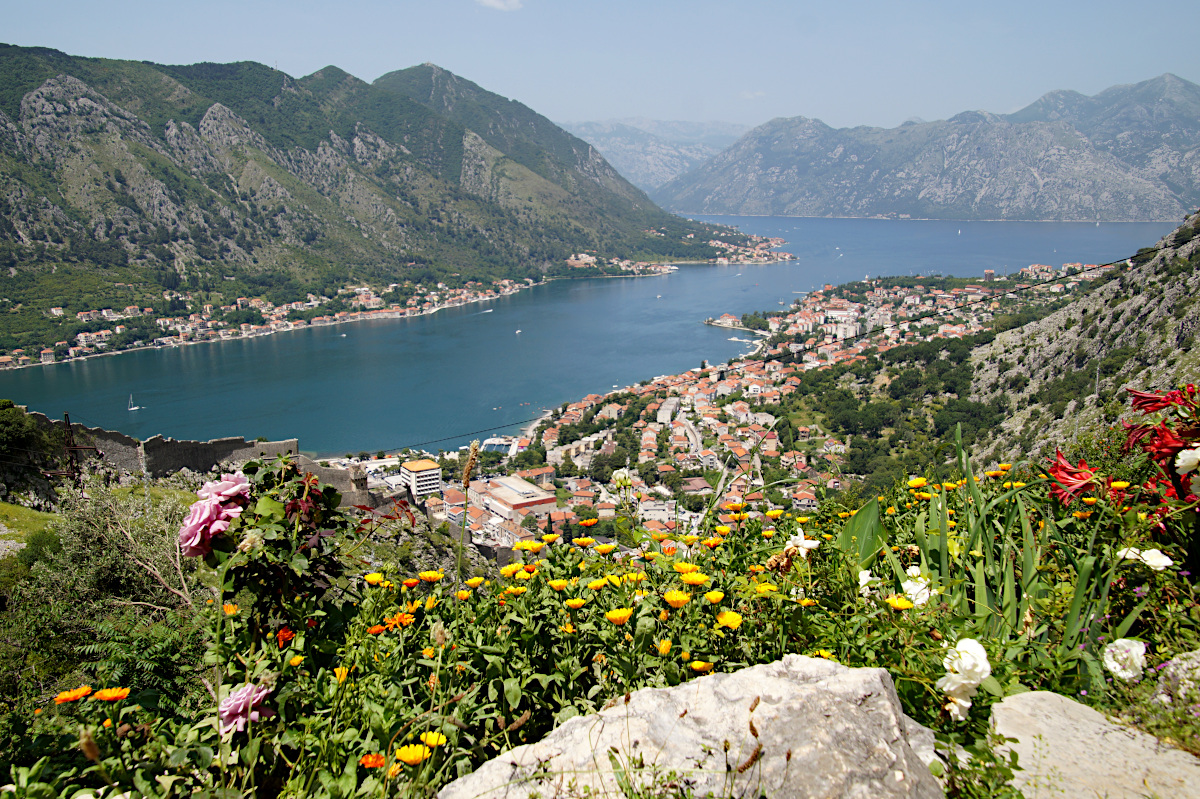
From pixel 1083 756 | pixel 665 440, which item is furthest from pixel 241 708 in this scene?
pixel 665 440

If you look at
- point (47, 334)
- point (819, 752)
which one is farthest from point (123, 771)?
point (47, 334)

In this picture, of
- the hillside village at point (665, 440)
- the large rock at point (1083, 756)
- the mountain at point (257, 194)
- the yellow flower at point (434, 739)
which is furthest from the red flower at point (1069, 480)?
the mountain at point (257, 194)

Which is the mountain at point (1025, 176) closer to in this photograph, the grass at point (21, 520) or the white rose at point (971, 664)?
the white rose at point (971, 664)

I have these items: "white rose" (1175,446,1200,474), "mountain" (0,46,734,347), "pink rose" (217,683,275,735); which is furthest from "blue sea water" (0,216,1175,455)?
"white rose" (1175,446,1200,474)

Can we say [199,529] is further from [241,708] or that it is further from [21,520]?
[21,520]

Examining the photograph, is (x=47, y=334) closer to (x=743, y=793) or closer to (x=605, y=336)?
(x=605, y=336)
